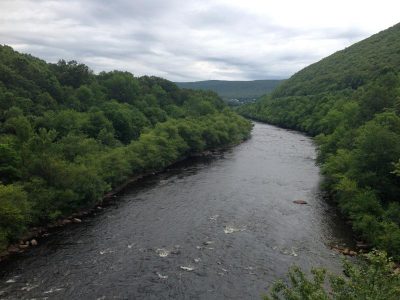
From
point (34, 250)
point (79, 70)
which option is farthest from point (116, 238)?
point (79, 70)

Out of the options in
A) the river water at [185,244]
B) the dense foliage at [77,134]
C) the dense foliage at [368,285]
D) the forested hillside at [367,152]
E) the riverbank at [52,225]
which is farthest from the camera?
the dense foliage at [77,134]

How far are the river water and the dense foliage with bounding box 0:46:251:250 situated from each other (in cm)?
348

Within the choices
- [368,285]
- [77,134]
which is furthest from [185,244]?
[77,134]

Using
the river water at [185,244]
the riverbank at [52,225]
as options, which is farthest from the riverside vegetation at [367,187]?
the riverbank at [52,225]

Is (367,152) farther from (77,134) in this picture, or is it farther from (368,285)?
(77,134)

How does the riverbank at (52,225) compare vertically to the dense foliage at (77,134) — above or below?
below

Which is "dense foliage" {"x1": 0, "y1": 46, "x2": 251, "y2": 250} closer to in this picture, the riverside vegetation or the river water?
the river water

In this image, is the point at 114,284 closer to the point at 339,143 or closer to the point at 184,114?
the point at 339,143

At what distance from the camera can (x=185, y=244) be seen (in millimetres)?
35906

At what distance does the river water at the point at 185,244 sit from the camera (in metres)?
28.6

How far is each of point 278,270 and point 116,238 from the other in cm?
1561

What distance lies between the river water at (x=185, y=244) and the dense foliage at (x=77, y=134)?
348cm

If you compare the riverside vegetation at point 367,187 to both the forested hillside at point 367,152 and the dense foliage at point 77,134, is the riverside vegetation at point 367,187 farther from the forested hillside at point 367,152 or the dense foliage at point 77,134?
the dense foliage at point 77,134

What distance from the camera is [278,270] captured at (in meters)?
31.2
